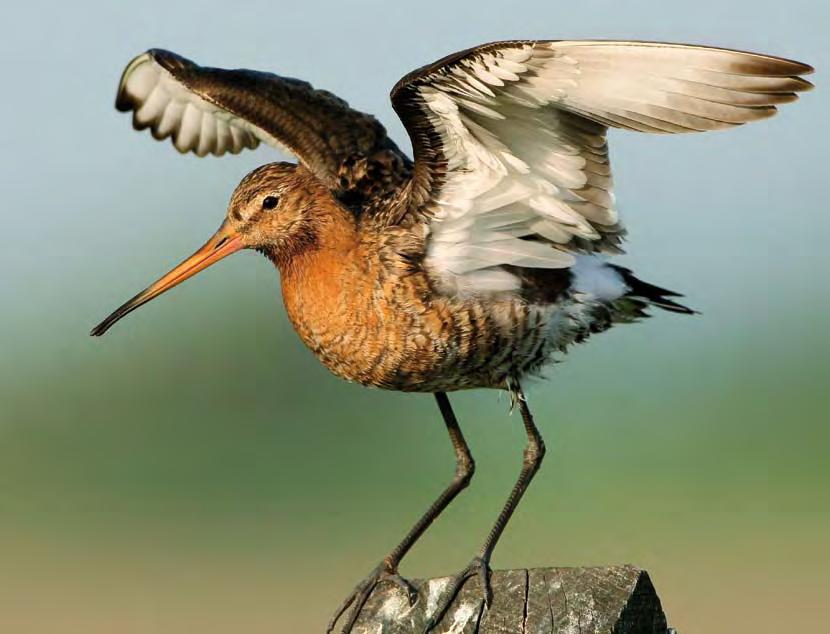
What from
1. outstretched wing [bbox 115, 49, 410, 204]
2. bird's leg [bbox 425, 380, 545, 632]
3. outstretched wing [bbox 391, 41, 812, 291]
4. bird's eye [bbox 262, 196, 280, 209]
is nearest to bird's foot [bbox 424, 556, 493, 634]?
bird's leg [bbox 425, 380, 545, 632]

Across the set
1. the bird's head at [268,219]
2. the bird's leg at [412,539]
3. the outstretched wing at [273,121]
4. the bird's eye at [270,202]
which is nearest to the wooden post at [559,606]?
the bird's leg at [412,539]

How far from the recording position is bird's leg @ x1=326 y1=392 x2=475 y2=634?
7.03m

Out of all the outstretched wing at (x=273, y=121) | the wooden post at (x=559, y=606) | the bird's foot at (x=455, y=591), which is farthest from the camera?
the outstretched wing at (x=273, y=121)

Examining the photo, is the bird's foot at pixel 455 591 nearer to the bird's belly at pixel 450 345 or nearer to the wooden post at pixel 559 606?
the wooden post at pixel 559 606

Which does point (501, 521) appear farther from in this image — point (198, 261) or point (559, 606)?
point (198, 261)

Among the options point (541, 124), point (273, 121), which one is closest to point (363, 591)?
point (541, 124)

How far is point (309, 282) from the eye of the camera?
8109 millimetres

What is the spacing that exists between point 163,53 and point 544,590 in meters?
5.33

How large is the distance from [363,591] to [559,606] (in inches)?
71.4

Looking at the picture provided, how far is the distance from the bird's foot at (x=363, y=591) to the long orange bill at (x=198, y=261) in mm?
2039

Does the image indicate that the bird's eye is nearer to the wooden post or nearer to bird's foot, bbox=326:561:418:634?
Answer: bird's foot, bbox=326:561:418:634

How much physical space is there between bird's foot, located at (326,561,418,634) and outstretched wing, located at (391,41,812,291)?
61.3 inches

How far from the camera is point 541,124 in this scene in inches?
278

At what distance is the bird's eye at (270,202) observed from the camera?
8273 mm
